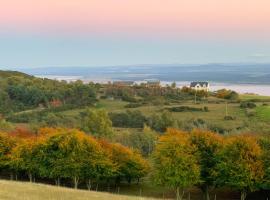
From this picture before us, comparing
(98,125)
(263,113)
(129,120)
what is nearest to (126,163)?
(98,125)

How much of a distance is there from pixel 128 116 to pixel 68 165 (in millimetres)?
83159

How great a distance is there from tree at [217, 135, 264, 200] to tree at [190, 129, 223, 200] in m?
1.62


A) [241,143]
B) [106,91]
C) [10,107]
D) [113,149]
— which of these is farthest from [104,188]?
[106,91]

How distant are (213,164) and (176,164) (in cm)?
575

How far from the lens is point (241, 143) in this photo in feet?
205

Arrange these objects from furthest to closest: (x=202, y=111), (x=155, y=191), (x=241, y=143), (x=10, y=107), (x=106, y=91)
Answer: (x=106, y=91), (x=10, y=107), (x=202, y=111), (x=155, y=191), (x=241, y=143)

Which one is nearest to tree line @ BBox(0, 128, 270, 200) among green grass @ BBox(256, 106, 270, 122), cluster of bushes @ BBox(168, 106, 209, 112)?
green grass @ BBox(256, 106, 270, 122)

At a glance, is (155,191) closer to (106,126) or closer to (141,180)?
(141,180)

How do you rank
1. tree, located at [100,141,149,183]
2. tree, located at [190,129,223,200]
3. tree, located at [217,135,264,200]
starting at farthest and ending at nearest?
1. tree, located at [100,141,149,183]
2. tree, located at [190,129,223,200]
3. tree, located at [217,135,264,200]

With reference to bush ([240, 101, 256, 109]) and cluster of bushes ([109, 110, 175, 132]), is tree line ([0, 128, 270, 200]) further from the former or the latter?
bush ([240, 101, 256, 109])

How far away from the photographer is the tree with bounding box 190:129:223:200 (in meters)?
63.8

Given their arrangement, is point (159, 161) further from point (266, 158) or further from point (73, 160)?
point (266, 158)

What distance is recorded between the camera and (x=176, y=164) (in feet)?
206

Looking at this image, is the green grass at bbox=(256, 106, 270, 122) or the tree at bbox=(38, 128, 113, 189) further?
the green grass at bbox=(256, 106, 270, 122)
